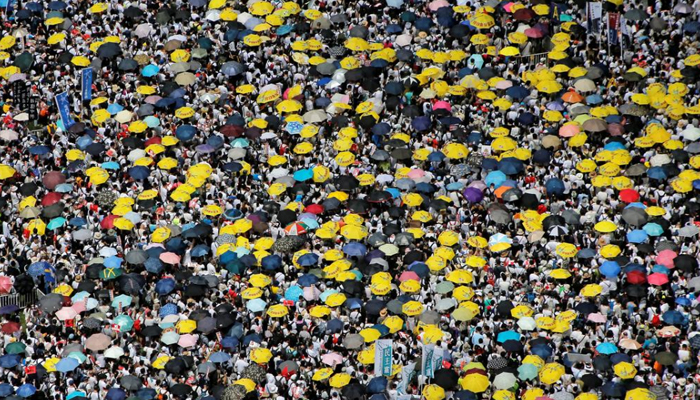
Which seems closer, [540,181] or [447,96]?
[540,181]

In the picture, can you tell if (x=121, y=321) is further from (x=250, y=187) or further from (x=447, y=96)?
(x=447, y=96)

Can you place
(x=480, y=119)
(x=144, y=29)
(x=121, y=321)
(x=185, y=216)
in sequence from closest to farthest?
(x=121, y=321) → (x=185, y=216) → (x=480, y=119) → (x=144, y=29)

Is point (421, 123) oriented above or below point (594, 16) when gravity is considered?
below

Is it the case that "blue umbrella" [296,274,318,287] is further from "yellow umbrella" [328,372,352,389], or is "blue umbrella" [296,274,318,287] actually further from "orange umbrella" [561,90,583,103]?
"orange umbrella" [561,90,583,103]

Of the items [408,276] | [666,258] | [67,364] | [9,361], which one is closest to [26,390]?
[67,364]

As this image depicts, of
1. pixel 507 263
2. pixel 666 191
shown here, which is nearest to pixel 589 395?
pixel 507 263

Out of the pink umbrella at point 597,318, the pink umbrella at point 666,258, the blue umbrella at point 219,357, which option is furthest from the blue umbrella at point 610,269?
the blue umbrella at point 219,357

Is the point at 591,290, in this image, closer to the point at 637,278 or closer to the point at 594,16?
the point at 637,278
